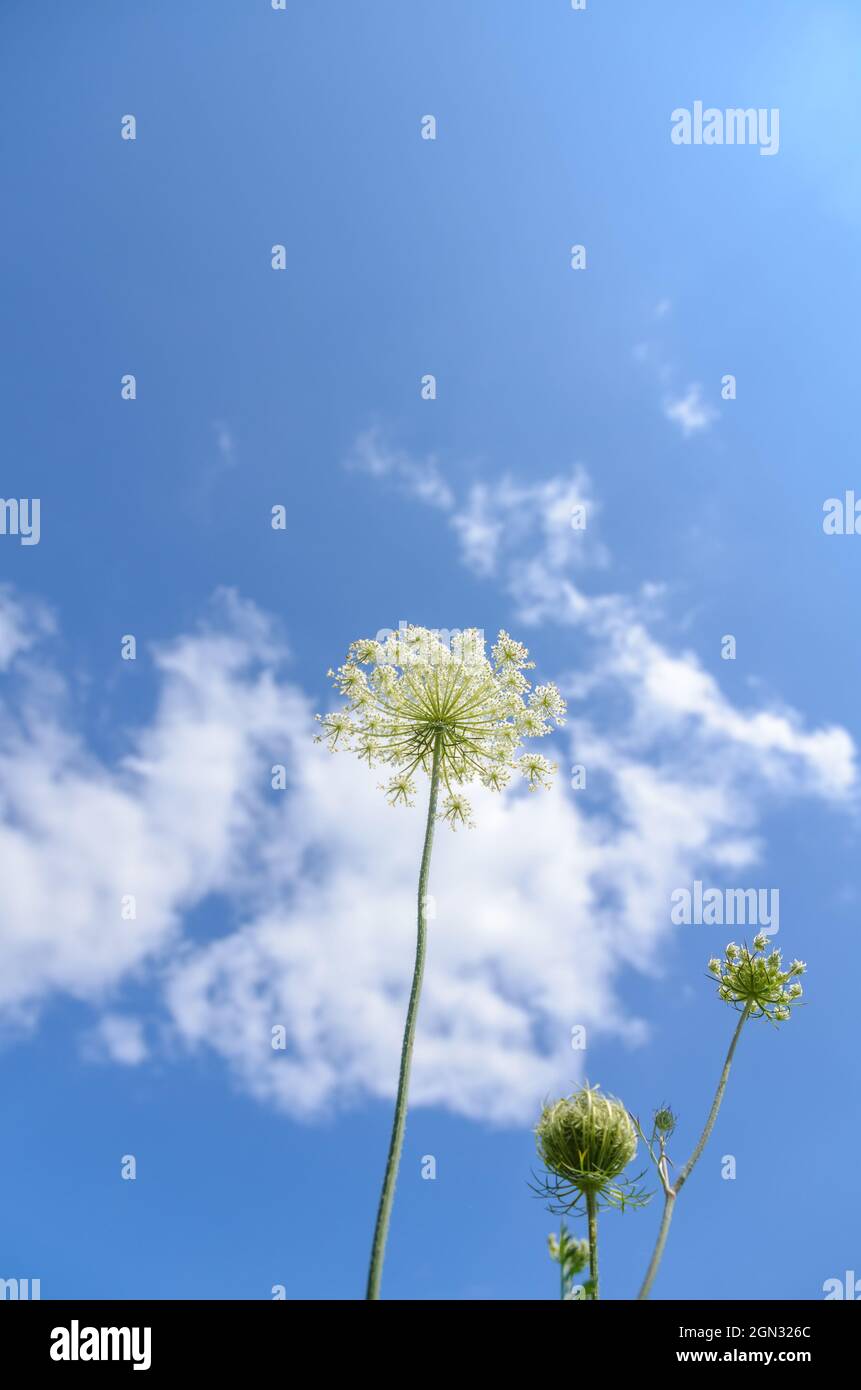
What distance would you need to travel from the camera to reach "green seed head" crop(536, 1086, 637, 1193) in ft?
27.4

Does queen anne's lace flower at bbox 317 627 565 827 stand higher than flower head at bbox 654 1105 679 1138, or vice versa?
queen anne's lace flower at bbox 317 627 565 827

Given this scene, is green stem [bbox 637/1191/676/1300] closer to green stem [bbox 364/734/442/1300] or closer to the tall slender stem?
the tall slender stem

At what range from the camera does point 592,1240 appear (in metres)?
6.78

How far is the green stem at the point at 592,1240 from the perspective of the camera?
Answer: 20.5 feet

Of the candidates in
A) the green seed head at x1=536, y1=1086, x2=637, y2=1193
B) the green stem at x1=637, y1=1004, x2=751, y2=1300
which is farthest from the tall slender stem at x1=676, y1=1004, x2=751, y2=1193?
the green seed head at x1=536, y1=1086, x2=637, y2=1193

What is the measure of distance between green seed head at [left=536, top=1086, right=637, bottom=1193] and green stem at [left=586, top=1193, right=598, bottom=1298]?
0.14m

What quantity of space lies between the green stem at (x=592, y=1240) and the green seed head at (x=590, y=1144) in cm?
14

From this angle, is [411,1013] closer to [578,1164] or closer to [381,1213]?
[381,1213]

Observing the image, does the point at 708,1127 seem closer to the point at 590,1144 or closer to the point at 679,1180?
the point at 679,1180

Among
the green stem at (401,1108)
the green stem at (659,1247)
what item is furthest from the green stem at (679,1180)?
the green stem at (401,1108)

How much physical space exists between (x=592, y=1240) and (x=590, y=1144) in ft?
5.38
